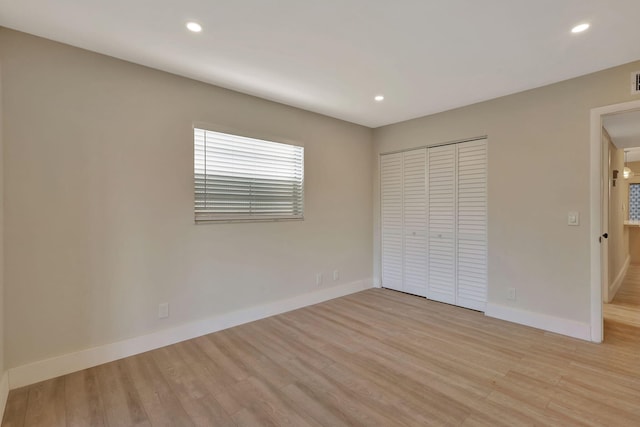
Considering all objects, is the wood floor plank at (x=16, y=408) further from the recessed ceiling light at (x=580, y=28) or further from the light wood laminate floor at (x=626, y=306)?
the light wood laminate floor at (x=626, y=306)

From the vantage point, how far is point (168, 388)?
2057 mm

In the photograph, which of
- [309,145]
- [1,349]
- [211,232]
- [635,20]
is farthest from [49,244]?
[635,20]

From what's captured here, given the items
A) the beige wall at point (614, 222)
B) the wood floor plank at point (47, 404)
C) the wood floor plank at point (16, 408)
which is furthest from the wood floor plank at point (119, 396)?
the beige wall at point (614, 222)

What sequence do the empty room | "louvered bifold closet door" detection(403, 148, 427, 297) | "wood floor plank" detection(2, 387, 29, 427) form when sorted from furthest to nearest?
"louvered bifold closet door" detection(403, 148, 427, 297)
the empty room
"wood floor plank" detection(2, 387, 29, 427)

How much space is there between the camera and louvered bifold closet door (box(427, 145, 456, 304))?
374cm

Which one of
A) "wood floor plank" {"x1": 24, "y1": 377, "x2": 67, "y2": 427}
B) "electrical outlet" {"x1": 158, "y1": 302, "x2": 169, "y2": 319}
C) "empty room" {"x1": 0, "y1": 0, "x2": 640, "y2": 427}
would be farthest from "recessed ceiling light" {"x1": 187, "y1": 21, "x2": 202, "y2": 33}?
"wood floor plank" {"x1": 24, "y1": 377, "x2": 67, "y2": 427}

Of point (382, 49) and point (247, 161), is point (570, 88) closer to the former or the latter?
point (382, 49)

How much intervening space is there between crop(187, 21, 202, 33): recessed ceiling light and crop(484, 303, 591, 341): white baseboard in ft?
12.6

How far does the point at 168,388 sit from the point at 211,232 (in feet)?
4.45

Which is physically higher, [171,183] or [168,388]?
[171,183]

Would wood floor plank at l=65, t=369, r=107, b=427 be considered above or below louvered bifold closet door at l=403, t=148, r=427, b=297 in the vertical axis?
below

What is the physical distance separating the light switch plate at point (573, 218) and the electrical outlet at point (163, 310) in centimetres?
386

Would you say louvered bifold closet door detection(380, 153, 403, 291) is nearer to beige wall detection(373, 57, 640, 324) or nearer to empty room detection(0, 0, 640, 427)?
empty room detection(0, 0, 640, 427)

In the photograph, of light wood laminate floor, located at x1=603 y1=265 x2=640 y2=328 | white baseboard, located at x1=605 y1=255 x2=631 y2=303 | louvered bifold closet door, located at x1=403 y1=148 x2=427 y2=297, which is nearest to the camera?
light wood laminate floor, located at x1=603 y1=265 x2=640 y2=328
